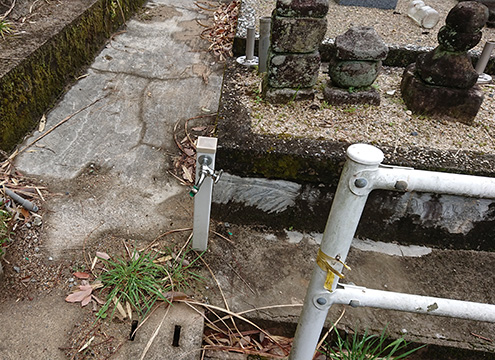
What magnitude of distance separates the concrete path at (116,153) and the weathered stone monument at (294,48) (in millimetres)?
975

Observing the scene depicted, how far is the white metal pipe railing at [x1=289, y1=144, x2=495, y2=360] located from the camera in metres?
1.13

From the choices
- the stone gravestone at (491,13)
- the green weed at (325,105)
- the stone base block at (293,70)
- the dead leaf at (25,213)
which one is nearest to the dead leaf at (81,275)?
the dead leaf at (25,213)

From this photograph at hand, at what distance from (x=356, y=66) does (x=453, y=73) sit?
0.63 m

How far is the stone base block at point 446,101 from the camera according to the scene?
2.72 meters

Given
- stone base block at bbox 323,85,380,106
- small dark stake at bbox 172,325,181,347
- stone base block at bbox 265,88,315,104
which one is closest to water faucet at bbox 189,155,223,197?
small dark stake at bbox 172,325,181,347

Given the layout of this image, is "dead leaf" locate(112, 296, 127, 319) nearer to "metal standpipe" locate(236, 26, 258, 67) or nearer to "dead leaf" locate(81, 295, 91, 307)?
"dead leaf" locate(81, 295, 91, 307)

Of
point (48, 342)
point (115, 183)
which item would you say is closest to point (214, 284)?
point (48, 342)

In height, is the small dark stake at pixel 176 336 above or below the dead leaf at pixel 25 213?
below

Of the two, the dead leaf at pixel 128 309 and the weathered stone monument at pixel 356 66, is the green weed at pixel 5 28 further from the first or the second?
A: the weathered stone monument at pixel 356 66

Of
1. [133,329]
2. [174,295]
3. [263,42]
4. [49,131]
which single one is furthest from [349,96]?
[49,131]

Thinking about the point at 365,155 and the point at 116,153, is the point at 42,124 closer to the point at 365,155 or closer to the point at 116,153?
the point at 116,153

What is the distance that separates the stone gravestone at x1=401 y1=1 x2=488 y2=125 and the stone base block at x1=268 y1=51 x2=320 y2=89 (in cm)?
77

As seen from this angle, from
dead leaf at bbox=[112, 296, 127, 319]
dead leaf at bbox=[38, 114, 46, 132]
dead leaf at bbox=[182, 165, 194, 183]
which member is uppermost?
dead leaf at bbox=[38, 114, 46, 132]

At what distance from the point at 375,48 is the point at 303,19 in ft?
1.85
